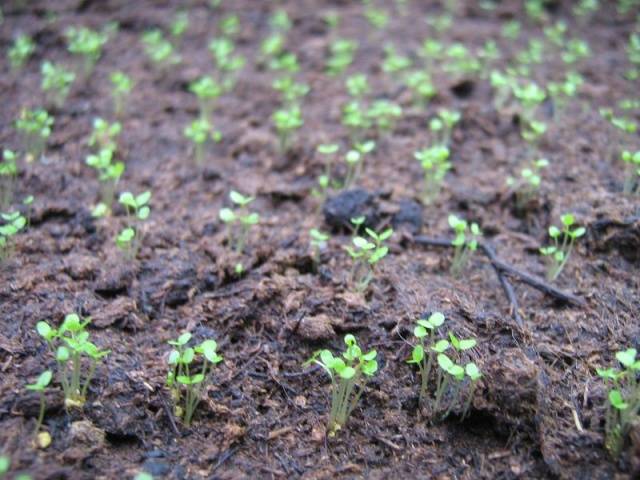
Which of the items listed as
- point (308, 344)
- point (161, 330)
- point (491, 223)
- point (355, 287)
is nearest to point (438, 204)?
point (491, 223)

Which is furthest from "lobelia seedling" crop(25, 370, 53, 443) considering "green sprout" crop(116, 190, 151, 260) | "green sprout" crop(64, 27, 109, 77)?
"green sprout" crop(64, 27, 109, 77)

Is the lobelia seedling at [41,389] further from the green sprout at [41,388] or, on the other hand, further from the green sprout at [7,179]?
the green sprout at [7,179]

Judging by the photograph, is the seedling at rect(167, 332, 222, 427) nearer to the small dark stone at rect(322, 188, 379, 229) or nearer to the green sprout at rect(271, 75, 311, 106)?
the small dark stone at rect(322, 188, 379, 229)

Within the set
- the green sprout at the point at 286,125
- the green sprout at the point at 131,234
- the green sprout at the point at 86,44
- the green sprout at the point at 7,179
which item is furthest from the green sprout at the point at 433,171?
the green sprout at the point at 86,44

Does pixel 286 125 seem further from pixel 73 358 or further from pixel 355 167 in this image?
pixel 73 358

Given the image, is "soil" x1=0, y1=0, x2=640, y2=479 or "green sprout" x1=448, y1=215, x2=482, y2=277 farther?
"green sprout" x1=448, y1=215, x2=482, y2=277

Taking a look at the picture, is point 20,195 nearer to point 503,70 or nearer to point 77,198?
point 77,198
